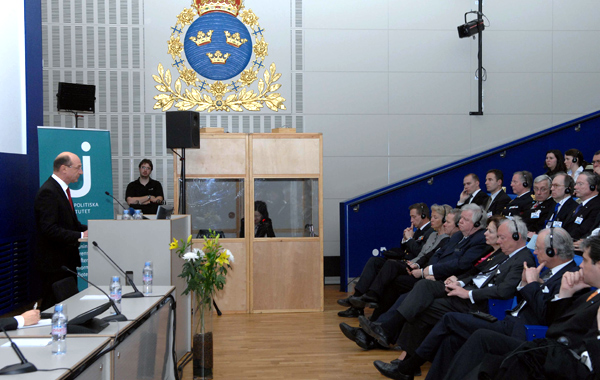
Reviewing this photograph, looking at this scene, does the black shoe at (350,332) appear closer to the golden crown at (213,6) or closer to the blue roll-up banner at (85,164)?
the blue roll-up banner at (85,164)

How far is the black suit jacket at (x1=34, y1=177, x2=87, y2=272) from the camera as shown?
4.56 metres

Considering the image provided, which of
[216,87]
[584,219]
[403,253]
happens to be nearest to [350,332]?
[403,253]

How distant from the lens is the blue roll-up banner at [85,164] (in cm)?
642

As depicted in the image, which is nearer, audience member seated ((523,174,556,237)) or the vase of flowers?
the vase of flowers

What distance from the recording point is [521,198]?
19.9 ft

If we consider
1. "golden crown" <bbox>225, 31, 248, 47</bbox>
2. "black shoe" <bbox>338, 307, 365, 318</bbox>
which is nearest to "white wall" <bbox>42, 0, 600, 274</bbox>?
"golden crown" <bbox>225, 31, 248, 47</bbox>

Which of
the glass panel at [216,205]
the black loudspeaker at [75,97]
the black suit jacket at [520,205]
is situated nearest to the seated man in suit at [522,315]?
the black suit jacket at [520,205]

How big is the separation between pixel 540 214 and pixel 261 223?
2.96 m

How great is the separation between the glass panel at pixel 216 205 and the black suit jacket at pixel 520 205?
2.91 m

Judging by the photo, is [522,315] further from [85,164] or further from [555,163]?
[85,164]

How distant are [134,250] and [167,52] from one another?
464 centimetres

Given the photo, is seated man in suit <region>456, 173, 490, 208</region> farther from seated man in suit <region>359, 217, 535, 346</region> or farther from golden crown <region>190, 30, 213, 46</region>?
golden crown <region>190, 30, 213, 46</region>

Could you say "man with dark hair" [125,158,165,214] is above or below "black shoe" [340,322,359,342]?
above

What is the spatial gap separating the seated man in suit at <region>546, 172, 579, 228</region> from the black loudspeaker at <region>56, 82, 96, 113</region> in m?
5.44
